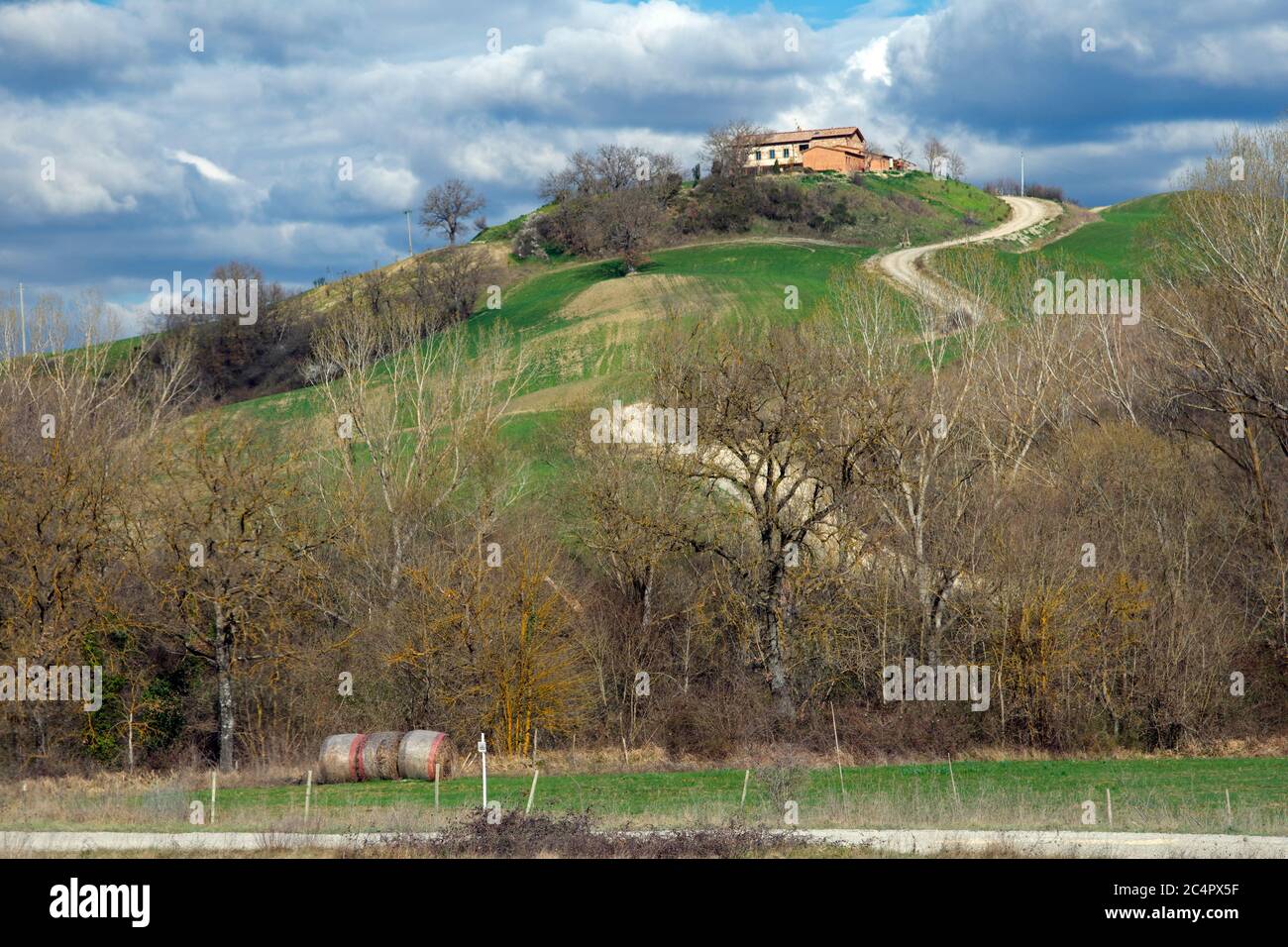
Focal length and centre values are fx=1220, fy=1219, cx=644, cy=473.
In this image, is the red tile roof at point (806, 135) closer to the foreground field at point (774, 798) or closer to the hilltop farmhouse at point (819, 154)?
the hilltop farmhouse at point (819, 154)

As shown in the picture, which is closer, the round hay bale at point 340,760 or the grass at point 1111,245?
the round hay bale at point 340,760

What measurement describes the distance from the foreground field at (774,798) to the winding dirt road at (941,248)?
33.0 metres

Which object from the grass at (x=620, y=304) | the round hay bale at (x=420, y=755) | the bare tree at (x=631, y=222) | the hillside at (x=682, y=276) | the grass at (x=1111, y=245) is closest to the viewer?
the round hay bale at (x=420, y=755)

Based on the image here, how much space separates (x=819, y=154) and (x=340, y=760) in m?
157

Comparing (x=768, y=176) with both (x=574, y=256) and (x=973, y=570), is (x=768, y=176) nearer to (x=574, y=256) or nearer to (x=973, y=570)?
(x=574, y=256)

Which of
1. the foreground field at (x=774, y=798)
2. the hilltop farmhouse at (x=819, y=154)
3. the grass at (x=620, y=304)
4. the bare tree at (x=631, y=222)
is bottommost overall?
the foreground field at (x=774, y=798)

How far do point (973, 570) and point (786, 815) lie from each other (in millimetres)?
22445

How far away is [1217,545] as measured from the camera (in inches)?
1892


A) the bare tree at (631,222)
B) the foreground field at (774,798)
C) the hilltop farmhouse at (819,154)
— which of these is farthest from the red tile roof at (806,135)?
the foreground field at (774,798)

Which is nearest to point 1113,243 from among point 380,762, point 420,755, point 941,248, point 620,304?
point 941,248

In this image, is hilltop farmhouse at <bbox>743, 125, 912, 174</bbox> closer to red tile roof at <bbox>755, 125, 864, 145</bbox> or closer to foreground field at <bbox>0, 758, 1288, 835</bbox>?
red tile roof at <bbox>755, 125, 864, 145</bbox>

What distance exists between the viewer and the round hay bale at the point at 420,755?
34375 mm

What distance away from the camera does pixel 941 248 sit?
11794cm

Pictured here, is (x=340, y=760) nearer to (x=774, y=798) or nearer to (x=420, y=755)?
(x=420, y=755)
